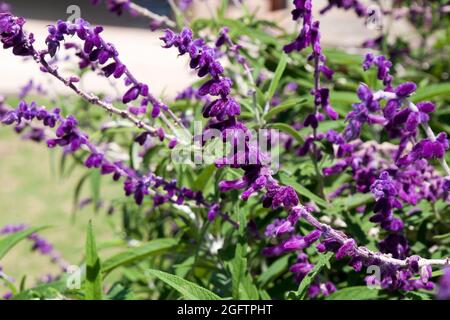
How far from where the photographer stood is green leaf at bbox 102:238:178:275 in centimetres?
216

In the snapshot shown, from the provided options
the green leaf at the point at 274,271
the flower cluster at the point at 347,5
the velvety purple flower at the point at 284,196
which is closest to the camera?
the velvety purple flower at the point at 284,196

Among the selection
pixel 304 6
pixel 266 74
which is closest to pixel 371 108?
pixel 304 6

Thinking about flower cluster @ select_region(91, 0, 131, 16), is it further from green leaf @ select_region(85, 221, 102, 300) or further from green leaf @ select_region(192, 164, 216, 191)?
green leaf @ select_region(85, 221, 102, 300)

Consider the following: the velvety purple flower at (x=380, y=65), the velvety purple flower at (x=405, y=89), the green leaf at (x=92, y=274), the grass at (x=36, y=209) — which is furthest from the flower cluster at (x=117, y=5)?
the grass at (x=36, y=209)

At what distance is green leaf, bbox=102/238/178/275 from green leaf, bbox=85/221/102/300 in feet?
0.67

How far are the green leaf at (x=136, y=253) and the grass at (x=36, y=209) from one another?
12.3 ft

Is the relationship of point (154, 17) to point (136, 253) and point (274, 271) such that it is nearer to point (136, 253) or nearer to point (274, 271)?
point (136, 253)

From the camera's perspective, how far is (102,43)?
1.66 m

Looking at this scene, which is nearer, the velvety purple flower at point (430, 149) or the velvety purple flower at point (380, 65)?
the velvety purple flower at point (430, 149)

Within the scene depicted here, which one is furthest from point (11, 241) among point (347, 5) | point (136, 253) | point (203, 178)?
point (347, 5)

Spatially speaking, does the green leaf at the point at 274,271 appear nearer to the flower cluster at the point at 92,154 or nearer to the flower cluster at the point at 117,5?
the flower cluster at the point at 92,154

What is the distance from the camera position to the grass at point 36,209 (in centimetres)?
659

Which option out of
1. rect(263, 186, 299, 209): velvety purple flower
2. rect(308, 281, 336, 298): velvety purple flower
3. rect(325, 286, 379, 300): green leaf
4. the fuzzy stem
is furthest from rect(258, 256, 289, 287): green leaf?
the fuzzy stem

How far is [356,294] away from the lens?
1.87 meters
